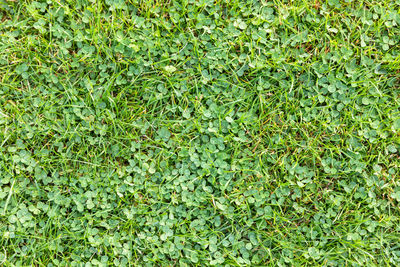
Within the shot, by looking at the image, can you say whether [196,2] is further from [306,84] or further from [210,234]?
[210,234]

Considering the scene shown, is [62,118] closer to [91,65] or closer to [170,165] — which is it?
[91,65]

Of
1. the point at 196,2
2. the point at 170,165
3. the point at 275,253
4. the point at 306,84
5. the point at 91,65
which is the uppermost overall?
the point at 196,2

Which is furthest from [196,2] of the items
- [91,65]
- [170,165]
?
[170,165]

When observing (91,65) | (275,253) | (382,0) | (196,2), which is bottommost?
(275,253)

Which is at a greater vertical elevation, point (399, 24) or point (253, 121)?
point (399, 24)

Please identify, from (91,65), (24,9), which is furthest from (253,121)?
(24,9)

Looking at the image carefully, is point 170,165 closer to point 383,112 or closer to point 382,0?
point 383,112
